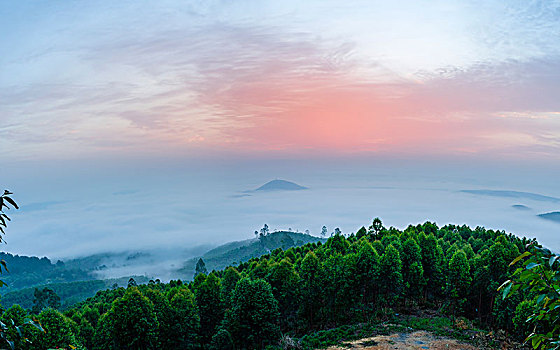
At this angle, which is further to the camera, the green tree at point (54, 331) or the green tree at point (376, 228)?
the green tree at point (376, 228)

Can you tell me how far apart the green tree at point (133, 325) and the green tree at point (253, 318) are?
5565 mm

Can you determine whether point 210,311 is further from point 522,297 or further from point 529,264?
point 529,264

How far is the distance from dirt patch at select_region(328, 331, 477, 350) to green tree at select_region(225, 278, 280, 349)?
5817 mm

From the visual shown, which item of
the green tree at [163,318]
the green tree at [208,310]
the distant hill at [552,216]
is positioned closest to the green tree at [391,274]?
the green tree at [208,310]

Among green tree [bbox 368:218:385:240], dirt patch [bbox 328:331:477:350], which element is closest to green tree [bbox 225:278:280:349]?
dirt patch [bbox 328:331:477:350]

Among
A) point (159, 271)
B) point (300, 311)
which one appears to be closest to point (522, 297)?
point (300, 311)

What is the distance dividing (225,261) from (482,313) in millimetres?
113772

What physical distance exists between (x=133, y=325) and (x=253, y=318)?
777 cm

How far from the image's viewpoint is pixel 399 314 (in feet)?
89.5

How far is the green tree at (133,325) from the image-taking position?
2142 centimetres

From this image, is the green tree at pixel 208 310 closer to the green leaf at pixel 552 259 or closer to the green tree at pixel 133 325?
the green tree at pixel 133 325

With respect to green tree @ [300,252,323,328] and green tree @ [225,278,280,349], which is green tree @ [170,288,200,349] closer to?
green tree @ [225,278,280,349]

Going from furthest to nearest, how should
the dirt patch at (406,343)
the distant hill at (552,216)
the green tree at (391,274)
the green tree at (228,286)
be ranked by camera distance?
the distant hill at (552,216) < the green tree at (228,286) < the green tree at (391,274) < the dirt patch at (406,343)

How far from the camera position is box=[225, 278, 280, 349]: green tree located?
24.3 m
